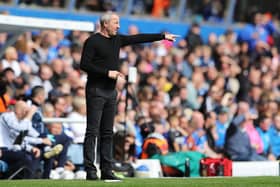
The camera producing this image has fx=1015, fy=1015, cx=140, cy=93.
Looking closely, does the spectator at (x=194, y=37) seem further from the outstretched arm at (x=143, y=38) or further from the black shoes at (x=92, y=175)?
the black shoes at (x=92, y=175)

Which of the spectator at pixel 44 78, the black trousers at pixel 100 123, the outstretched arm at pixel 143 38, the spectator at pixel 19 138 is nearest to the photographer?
the black trousers at pixel 100 123

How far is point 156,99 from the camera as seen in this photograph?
64.4 ft

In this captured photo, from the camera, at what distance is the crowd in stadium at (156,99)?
1566cm

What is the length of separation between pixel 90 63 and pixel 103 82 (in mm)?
342

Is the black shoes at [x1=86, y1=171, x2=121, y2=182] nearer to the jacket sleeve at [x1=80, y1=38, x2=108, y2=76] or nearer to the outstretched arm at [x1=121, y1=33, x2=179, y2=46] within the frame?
the jacket sleeve at [x1=80, y1=38, x2=108, y2=76]

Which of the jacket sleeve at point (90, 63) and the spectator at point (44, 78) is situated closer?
the jacket sleeve at point (90, 63)

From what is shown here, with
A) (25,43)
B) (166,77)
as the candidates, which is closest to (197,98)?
(166,77)

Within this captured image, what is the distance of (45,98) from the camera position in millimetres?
17547

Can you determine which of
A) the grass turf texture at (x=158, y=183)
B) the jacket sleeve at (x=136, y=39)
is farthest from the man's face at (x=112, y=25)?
the grass turf texture at (x=158, y=183)

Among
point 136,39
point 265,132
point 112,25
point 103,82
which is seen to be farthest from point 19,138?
point 265,132

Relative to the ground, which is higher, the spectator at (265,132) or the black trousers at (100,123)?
the black trousers at (100,123)

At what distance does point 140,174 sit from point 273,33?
11.4 metres

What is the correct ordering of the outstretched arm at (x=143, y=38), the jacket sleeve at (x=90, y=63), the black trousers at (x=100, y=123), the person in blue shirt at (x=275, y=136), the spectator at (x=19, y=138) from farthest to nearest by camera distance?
the person in blue shirt at (x=275, y=136) → the spectator at (x=19, y=138) → the outstretched arm at (x=143, y=38) → the black trousers at (x=100, y=123) → the jacket sleeve at (x=90, y=63)

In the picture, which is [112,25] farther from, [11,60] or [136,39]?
[11,60]
